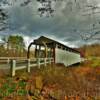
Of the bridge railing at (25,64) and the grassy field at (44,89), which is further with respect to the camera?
the bridge railing at (25,64)

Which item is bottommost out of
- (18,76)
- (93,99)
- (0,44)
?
(93,99)

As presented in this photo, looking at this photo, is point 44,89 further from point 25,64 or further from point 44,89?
point 25,64

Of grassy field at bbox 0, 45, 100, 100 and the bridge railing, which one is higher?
the bridge railing

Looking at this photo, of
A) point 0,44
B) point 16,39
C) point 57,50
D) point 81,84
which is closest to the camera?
point 81,84

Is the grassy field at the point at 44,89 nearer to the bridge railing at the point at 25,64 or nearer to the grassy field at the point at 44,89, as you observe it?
the grassy field at the point at 44,89

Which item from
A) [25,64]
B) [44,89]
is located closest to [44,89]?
[44,89]

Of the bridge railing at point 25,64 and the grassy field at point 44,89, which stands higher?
the bridge railing at point 25,64

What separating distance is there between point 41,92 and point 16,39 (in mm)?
91735

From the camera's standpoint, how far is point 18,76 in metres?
12.7

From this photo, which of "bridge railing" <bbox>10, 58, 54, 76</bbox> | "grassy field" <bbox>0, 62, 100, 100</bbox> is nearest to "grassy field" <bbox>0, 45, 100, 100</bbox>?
"grassy field" <bbox>0, 62, 100, 100</bbox>

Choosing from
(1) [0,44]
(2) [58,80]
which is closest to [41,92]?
(2) [58,80]

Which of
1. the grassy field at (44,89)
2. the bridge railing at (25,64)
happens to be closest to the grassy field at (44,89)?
the grassy field at (44,89)

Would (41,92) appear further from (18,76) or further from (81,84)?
(81,84)

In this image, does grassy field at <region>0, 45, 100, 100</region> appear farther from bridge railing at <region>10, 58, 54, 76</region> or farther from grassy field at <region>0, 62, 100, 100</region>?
bridge railing at <region>10, 58, 54, 76</region>
